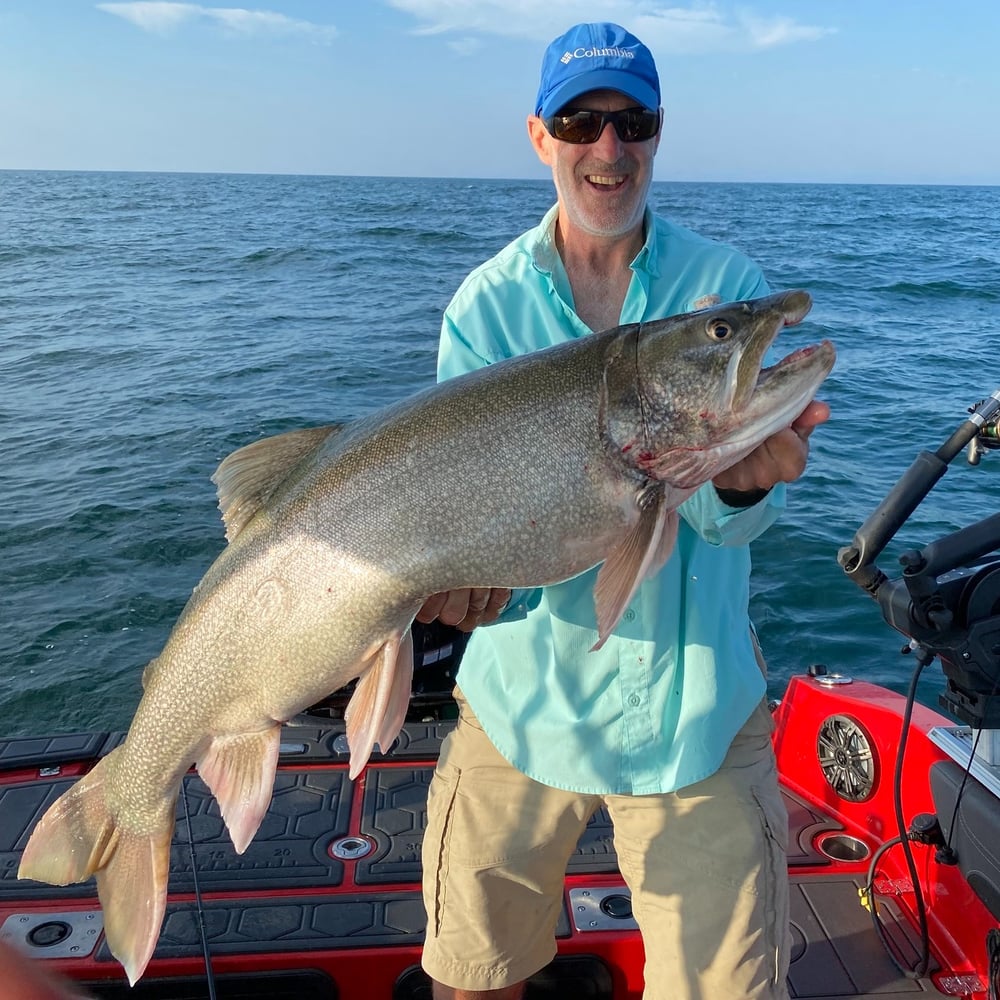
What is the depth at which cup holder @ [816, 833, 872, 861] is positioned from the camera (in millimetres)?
4176

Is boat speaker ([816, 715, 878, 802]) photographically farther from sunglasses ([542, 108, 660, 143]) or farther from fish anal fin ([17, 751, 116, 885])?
fish anal fin ([17, 751, 116, 885])

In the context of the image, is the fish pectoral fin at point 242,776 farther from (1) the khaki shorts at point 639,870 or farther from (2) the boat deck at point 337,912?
(2) the boat deck at point 337,912

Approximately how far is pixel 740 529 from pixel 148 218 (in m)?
55.4

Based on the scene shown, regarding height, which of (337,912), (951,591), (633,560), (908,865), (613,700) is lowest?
(337,912)

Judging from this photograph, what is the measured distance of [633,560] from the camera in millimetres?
2516

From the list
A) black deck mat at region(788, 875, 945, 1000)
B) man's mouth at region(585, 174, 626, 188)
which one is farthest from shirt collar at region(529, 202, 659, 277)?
black deck mat at region(788, 875, 945, 1000)

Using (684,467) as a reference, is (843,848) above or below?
below

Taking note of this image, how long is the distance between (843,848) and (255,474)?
11.1ft

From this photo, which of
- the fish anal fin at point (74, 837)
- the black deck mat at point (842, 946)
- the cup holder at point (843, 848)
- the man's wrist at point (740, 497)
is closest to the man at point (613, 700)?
the man's wrist at point (740, 497)

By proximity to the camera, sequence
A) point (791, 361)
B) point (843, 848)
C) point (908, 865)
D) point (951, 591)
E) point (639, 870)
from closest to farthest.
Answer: point (791, 361)
point (639, 870)
point (951, 591)
point (908, 865)
point (843, 848)

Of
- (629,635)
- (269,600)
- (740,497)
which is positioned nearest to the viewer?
(269,600)

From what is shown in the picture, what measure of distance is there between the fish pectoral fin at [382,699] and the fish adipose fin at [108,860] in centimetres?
67

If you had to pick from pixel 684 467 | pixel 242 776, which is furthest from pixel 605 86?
pixel 242 776

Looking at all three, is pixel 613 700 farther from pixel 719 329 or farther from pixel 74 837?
pixel 74 837
